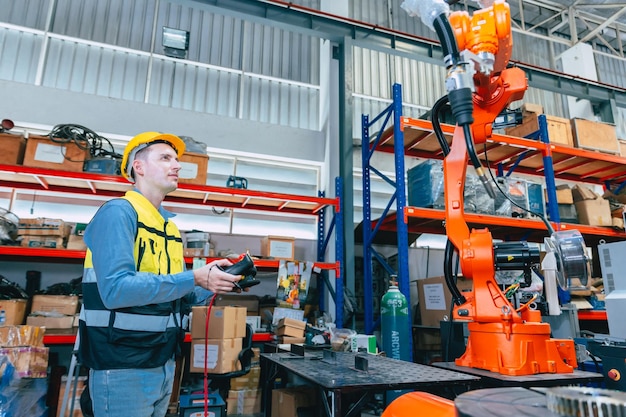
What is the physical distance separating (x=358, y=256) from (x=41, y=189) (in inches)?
145

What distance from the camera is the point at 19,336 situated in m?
2.99

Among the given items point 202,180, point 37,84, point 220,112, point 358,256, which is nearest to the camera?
point 202,180

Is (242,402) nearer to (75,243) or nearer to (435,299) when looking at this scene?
(75,243)

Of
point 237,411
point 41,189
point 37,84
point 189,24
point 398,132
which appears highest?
point 189,24

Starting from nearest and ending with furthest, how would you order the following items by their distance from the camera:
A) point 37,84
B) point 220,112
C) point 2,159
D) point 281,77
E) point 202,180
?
point 2,159
point 202,180
point 37,84
point 220,112
point 281,77

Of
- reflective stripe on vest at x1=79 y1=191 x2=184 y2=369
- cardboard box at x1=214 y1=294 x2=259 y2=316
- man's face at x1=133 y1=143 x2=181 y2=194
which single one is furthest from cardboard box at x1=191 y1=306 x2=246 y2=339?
man's face at x1=133 y1=143 x2=181 y2=194

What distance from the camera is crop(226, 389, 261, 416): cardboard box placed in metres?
3.46

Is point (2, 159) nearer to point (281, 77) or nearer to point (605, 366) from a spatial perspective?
point (281, 77)

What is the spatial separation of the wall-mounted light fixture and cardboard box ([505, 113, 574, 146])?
4.49 metres

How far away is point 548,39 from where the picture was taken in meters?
7.16

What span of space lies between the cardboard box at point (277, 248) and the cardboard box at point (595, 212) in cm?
361

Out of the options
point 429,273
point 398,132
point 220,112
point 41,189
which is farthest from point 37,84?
point 429,273

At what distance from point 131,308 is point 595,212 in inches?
211

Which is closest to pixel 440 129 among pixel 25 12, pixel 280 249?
pixel 280 249
